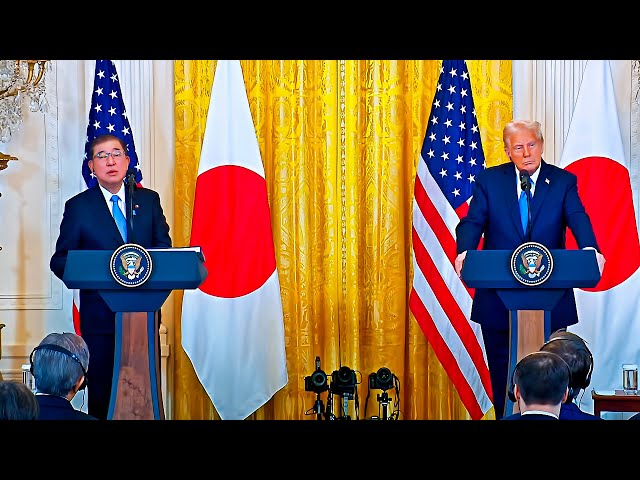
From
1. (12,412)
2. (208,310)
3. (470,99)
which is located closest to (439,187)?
(470,99)

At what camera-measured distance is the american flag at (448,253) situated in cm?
614

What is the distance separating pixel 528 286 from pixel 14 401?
2756mm

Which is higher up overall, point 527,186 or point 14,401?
point 527,186

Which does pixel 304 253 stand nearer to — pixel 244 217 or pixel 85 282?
pixel 244 217

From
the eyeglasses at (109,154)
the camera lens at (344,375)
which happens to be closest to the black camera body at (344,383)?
the camera lens at (344,375)

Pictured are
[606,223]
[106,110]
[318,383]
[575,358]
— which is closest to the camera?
[575,358]

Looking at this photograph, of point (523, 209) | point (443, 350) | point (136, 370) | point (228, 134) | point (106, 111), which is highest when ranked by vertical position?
point (106, 111)

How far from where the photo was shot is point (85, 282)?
432 cm

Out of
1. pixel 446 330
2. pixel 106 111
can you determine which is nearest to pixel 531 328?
pixel 446 330

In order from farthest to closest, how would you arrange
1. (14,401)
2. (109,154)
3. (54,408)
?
(109,154), (54,408), (14,401)

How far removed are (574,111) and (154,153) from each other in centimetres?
280

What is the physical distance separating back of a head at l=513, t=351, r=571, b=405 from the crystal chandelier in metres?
4.02

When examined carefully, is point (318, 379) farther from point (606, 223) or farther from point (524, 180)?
point (606, 223)

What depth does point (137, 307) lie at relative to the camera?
439 cm
